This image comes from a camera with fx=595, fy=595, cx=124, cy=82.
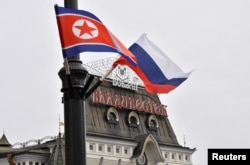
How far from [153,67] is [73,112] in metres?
2.18

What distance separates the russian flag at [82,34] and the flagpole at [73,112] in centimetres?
20

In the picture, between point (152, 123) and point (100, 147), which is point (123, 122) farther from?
point (100, 147)

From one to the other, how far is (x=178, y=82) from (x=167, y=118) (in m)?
58.9

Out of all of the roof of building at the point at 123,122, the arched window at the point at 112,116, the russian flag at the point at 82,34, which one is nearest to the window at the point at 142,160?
the roof of building at the point at 123,122

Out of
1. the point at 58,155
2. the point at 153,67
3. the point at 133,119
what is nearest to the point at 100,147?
the point at 133,119

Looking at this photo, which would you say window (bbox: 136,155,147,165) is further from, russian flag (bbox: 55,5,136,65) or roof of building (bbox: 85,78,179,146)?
russian flag (bbox: 55,5,136,65)

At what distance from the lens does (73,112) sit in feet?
29.2

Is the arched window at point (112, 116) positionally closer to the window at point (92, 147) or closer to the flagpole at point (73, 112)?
the window at point (92, 147)

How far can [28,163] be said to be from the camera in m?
53.5

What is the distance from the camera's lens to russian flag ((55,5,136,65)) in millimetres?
8984

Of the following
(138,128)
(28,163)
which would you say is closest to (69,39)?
(28,163)

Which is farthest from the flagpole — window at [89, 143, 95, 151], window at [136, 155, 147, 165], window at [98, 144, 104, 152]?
window at [136, 155, 147, 165]

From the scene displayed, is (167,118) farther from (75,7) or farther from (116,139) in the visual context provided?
(75,7)

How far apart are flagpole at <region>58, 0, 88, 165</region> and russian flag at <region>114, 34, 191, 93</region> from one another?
1715 millimetres
